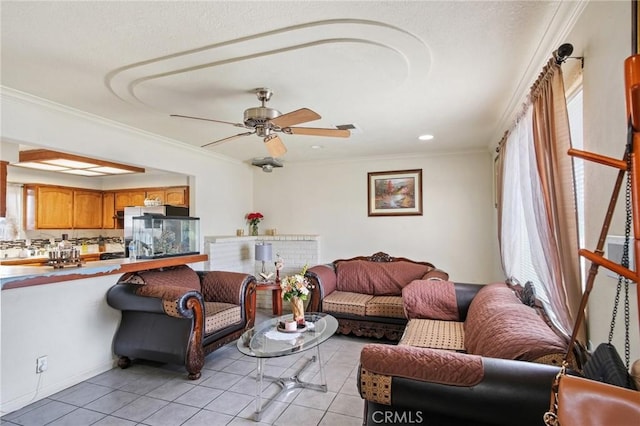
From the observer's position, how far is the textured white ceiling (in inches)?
65.0

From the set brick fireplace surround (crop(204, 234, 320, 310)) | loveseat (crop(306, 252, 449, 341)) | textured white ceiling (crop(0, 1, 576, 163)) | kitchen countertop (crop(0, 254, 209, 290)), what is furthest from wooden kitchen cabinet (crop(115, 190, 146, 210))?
loveseat (crop(306, 252, 449, 341))

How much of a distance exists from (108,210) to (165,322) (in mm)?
4627

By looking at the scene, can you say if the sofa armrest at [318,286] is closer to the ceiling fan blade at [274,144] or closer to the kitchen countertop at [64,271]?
the kitchen countertop at [64,271]

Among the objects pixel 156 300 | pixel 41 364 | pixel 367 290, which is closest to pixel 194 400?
pixel 156 300

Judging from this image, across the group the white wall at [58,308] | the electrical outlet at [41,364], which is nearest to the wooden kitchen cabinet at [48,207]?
the white wall at [58,308]

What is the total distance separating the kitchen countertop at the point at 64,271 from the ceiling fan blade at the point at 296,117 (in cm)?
211

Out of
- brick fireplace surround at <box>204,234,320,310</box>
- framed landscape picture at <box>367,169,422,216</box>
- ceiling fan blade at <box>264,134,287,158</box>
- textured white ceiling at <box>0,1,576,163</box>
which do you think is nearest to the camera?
textured white ceiling at <box>0,1,576,163</box>

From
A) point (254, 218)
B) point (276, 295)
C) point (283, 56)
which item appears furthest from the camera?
point (254, 218)

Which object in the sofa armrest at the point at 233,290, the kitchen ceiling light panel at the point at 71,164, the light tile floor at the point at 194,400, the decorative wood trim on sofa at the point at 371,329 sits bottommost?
the light tile floor at the point at 194,400

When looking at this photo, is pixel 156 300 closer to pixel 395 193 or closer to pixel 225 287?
pixel 225 287

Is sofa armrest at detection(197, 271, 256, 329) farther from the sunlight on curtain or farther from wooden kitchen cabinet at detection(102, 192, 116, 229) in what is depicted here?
wooden kitchen cabinet at detection(102, 192, 116, 229)

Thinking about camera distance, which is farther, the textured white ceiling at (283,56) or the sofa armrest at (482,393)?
the textured white ceiling at (283,56)

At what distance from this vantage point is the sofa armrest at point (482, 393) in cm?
119

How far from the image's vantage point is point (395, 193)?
4.98 m
